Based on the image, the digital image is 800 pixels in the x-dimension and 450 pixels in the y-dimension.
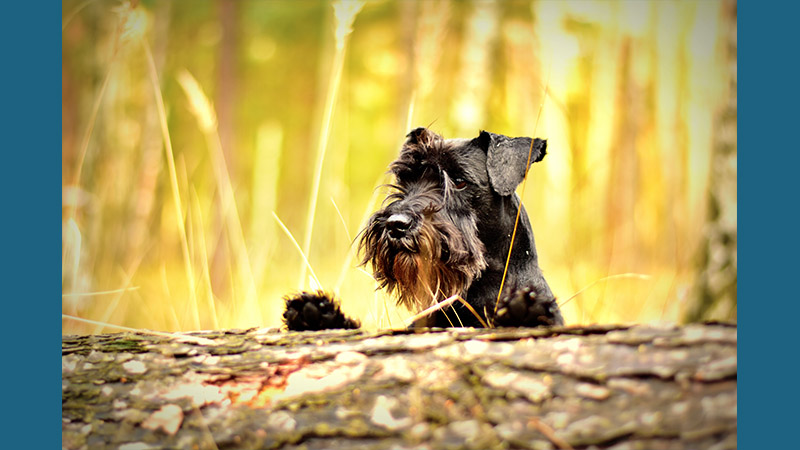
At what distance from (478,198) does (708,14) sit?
4.40 feet

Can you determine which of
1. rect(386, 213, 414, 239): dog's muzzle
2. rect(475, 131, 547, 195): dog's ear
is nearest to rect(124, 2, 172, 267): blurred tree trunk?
rect(386, 213, 414, 239): dog's muzzle

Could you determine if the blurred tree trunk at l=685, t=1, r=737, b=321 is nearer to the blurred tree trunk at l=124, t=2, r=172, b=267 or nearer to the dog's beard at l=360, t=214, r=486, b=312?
the dog's beard at l=360, t=214, r=486, b=312

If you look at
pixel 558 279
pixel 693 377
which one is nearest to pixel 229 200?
pixel 558 279

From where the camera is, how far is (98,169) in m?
4.41

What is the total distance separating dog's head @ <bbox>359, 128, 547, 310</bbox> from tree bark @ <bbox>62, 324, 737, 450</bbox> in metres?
0.68

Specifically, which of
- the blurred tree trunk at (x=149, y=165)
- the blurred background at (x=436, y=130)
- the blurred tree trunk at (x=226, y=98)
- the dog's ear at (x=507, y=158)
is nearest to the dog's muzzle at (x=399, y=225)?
the blurred background at (x=436, y=130)

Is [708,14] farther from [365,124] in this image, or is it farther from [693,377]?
[365,124]

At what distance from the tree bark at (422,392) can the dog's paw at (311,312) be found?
382 millimetres

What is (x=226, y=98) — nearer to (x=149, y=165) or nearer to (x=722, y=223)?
(x=149, y=165)

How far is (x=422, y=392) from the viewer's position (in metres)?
2.10

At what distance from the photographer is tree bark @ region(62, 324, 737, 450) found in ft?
6.47

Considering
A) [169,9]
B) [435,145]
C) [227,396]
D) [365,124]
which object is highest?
[169,9]

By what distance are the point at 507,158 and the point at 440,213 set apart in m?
0.46

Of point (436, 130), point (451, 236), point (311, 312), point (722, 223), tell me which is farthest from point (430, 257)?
point (722, 223)
